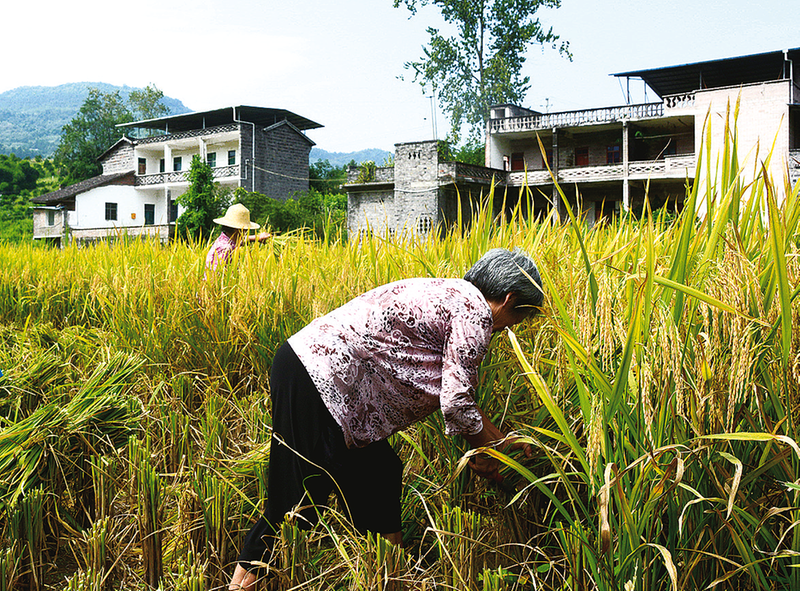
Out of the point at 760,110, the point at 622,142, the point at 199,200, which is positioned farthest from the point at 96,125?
the point at 760,110

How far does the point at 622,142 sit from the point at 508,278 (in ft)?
86.0

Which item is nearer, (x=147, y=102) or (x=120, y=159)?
(x=120, y=159)

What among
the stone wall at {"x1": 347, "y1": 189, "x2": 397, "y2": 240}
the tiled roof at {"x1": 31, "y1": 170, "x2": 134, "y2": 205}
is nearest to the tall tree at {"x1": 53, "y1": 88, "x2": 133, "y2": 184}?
the tiled roof at {"x1": 31, "y1": 170, "x2": 134, "y2": 205}

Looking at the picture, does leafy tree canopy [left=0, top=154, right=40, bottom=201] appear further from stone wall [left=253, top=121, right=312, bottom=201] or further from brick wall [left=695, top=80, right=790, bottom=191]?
brick wall [left=695, top=80, right=790, bottom=191]

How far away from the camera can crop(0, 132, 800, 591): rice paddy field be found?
1382mm

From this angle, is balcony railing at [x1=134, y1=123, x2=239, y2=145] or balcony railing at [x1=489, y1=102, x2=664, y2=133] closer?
balcony railing at [x1=489, y1=102, x2=664, y2=133]

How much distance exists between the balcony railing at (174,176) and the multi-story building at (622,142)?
9.46 m

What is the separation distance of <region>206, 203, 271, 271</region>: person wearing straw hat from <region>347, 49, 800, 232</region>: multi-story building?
16.7 meters

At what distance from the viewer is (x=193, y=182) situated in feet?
83.5

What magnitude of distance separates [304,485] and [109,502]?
92 centimetres

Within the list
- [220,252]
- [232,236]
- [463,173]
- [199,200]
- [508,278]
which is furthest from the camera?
[199,200]

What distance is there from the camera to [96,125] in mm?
55719

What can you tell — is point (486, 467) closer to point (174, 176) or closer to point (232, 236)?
point (232, 236)

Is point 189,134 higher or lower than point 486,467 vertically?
higher
